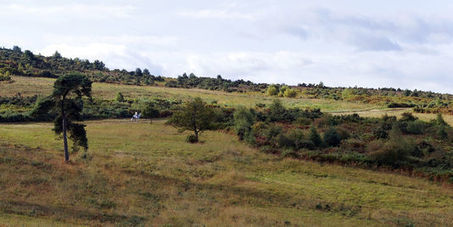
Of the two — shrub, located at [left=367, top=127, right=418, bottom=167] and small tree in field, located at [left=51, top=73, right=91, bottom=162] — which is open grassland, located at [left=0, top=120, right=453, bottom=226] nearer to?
shrub, located at [left=367, top=127, right=418, bottom=167]

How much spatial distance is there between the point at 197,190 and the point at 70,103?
46.9ft

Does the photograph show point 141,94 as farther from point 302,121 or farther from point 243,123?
point 243,123

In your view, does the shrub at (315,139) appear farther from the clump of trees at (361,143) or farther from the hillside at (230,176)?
the hillside at (230,176)

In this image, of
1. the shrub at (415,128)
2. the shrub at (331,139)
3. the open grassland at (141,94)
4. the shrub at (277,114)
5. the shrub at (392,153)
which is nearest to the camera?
the shrub at (392,153)

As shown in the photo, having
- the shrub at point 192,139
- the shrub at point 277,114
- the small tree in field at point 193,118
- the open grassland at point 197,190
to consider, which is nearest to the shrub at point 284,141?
the open grassland at point 197,190

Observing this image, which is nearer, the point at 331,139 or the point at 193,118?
the point at 331,139

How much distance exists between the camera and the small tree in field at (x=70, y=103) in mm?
34031

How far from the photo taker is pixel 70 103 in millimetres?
35656

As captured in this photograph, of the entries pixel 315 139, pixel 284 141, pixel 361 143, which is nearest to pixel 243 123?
pixel 284 141

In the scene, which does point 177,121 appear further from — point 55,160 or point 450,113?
point 450,113

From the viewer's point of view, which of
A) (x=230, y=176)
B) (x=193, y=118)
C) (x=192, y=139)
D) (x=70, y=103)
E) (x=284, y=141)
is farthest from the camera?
(x=193, y=118)

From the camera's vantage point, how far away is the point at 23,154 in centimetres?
3819

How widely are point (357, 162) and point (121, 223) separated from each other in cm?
2814

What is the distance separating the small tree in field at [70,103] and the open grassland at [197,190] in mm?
2910
